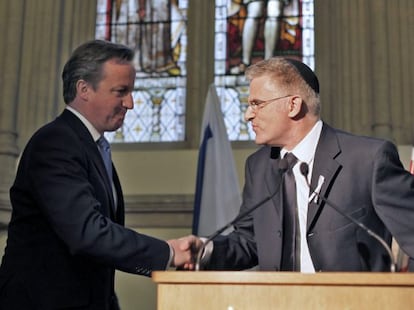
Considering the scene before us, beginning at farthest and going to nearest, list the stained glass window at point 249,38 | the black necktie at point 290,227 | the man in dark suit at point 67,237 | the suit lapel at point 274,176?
the stained glass window at point 249,38
the suit lapel at point 274,176
the black necktie at point 290,227
the man in dark suit at point 67,237

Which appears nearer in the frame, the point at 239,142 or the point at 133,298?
the point at 133,298

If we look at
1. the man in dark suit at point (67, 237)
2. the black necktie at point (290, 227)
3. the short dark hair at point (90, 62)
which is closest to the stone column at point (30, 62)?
the short dark hair at point (90, 62)

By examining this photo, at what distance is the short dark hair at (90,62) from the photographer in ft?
10.9

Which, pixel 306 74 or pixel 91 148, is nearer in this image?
pixel 91 148

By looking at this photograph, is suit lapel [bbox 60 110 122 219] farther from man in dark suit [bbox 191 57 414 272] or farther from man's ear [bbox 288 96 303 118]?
man's ear [bbox 288 96 303 118]

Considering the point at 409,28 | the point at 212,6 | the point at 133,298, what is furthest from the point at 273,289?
the point at 212,6

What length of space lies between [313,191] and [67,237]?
3.12ft

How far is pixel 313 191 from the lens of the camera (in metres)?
2.91

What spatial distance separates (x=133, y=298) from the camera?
6.44m

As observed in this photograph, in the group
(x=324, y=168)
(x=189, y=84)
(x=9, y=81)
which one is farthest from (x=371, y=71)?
(x=324, y=168)

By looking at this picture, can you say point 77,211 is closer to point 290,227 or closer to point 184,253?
point 184,253

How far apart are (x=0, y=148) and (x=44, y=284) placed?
4.07 metres

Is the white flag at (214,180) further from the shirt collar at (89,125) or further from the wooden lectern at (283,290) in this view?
the wooden lectern at (283,290)

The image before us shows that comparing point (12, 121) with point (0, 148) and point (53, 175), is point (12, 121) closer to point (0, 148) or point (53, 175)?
point (0, 148)
